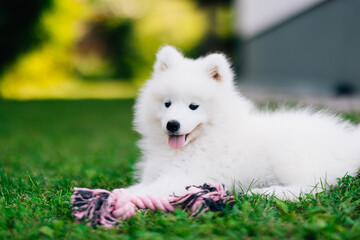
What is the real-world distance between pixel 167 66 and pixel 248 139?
77 cm

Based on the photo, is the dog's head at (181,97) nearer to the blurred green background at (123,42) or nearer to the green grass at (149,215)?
the green grass at (149,215)

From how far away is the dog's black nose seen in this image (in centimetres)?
242

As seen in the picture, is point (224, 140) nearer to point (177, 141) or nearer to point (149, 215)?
point (177, 141)

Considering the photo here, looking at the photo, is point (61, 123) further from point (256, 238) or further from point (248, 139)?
point (256, 238)

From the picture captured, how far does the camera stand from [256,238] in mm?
1720

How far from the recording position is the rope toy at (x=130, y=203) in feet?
6.66

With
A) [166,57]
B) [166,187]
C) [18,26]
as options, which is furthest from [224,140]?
[18,26]

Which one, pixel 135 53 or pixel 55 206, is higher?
pixel 135 53

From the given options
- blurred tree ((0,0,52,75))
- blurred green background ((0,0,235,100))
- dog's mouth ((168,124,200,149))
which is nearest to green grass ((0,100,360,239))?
dog's mouth ((168,124,200,149))

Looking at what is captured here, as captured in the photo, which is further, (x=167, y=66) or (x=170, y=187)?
(x=167, y=66)

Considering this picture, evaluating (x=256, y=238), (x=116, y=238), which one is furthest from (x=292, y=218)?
(x=116, y=238)

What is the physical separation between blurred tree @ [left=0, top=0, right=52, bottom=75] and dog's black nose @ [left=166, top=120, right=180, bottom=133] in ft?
38.6

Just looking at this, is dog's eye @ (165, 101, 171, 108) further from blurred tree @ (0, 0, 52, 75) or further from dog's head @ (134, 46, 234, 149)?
blurred tree @ (0, 0, 52, 75)

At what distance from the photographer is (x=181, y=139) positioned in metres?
2.54
